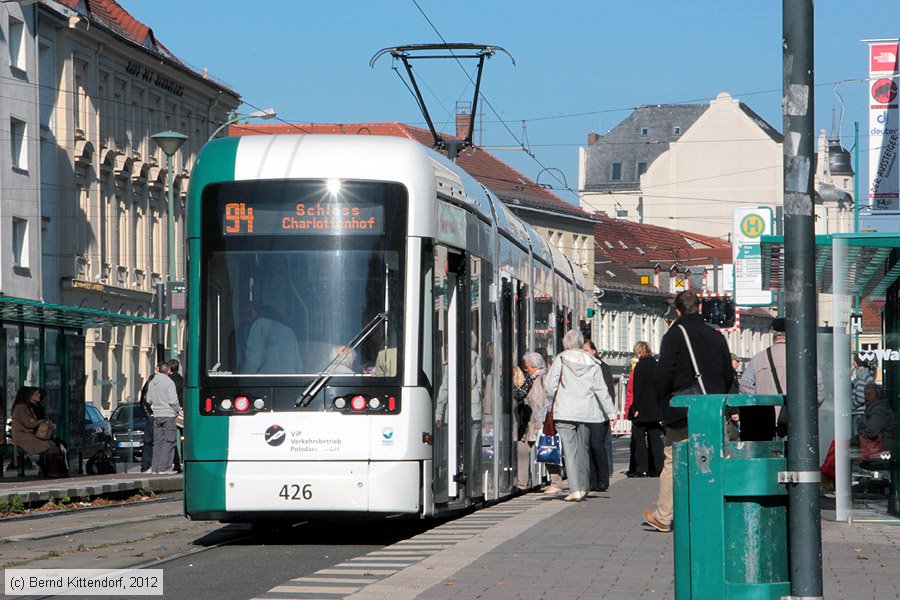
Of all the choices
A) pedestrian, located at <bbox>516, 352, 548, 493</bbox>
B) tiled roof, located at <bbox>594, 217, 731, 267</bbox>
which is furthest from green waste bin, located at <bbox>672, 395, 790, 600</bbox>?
tiled roof, located at <bbox>594, 217, 731, 267</bbox>

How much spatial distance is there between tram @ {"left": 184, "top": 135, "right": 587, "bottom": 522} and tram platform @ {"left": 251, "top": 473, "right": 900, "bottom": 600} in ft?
2.79

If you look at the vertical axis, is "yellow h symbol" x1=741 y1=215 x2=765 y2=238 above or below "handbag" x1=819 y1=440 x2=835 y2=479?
above

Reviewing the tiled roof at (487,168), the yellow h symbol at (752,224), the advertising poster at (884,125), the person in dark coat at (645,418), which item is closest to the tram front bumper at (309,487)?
the person in dark coat at (645,418)

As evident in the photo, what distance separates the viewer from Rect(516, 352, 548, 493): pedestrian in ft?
62.2

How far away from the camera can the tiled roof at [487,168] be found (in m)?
85.1

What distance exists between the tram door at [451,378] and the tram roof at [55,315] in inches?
382

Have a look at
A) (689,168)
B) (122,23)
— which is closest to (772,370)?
(122,23)

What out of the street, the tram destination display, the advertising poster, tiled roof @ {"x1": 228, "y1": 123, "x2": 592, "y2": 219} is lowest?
the street

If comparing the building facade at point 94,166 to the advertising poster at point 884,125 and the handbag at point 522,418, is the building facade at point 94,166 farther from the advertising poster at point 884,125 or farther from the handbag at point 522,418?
the handbag at point 522,418

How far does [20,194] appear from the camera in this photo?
151ft

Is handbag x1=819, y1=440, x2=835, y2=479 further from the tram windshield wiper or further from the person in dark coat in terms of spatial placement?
the tram windshield wiper

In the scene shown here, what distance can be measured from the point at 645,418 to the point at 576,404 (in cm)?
542

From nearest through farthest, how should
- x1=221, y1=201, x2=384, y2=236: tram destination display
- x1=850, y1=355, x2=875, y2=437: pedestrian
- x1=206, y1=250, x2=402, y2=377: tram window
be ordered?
x1=206, y1=250, x2=402, y2=377: tram window → x1=221, y1=201, x2=384, y2=236: tram destination display → x1=850, y1=355, x2=875, y2=437: pedestrian

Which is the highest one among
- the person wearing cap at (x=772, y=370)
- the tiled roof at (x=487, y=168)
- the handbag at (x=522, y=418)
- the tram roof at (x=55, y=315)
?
the tiled roof at (x=487, y=168)
